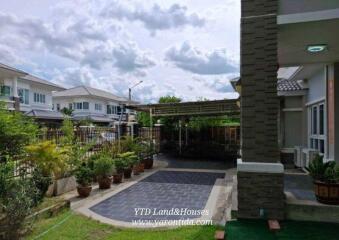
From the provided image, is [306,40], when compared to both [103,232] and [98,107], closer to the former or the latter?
[103,232]

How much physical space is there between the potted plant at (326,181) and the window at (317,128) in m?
4.48

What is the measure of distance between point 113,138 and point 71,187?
13.5 feet

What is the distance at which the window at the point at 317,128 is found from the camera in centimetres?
1034

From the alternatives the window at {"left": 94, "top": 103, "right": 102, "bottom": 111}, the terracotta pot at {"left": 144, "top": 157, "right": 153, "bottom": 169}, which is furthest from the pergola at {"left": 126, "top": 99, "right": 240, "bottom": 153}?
the window at {"left": 94, "top": 103, "right": 102, "bottom": 111}

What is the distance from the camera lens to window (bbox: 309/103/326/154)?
407 inches

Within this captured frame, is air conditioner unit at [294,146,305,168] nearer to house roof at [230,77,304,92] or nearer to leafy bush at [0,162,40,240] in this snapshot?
house roof at [230,77,304,92]

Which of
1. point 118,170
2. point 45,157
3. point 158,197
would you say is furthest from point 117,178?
point 45,157

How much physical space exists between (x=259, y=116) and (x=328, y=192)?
1.89 metres

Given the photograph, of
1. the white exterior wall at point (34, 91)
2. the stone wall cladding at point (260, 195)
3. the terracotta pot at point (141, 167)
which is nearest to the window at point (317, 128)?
the stone wall cladding at point (260, 195)

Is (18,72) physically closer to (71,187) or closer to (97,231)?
(71,187)

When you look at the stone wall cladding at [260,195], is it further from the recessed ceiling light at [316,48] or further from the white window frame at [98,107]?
the white window frame at [98,107]

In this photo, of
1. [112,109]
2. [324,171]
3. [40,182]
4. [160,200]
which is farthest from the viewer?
[112,109]

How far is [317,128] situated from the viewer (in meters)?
11.1

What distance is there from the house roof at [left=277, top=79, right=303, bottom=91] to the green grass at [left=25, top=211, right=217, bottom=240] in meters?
9.14
